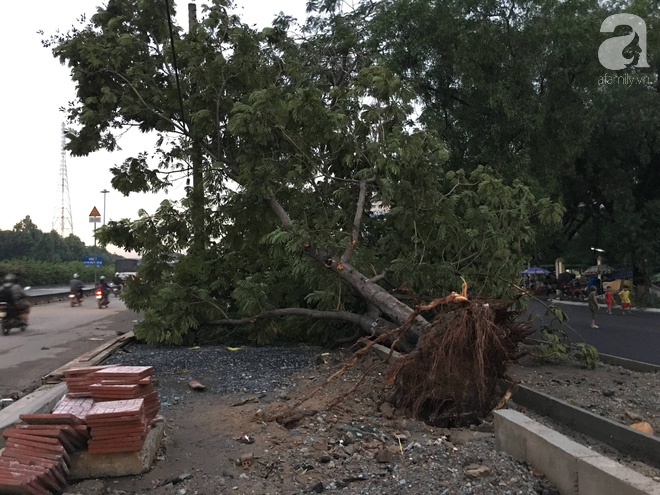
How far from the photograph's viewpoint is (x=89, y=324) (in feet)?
59.4

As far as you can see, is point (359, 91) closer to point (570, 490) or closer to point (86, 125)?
point (86, 125)

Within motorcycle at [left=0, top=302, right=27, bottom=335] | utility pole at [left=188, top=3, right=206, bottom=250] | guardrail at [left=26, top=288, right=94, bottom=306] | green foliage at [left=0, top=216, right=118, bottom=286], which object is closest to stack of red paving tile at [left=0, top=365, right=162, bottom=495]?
utility pole at [left=188, top=3, right=206, bottom=250]

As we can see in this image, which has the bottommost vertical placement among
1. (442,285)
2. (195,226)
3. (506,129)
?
(442,285)

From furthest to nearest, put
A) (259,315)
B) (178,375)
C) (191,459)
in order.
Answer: (259,315) → (178,375) → (191,459)

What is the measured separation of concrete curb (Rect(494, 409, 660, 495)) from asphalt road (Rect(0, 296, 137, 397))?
6667 mm

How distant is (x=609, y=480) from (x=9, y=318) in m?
15.3

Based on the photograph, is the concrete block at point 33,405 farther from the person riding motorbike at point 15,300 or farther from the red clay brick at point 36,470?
the person riding motorbike at point 15,300

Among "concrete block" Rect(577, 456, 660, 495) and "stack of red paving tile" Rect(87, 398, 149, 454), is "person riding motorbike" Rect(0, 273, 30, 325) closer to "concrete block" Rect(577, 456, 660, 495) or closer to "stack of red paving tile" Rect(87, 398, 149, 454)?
"stack of red paving tile" Rect(87, 398, 149, 454)

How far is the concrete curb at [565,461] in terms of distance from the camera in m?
3.27

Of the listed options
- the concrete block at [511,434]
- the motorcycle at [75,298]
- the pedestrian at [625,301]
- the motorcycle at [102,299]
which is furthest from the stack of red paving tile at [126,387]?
the pedestrian at [625,301]

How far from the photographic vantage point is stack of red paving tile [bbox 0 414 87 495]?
3.90 metres

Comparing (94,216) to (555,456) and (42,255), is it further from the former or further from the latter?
(42,255)

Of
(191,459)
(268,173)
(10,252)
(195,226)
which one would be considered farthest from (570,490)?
(10,252)

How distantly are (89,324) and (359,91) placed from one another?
12813 millimetres
